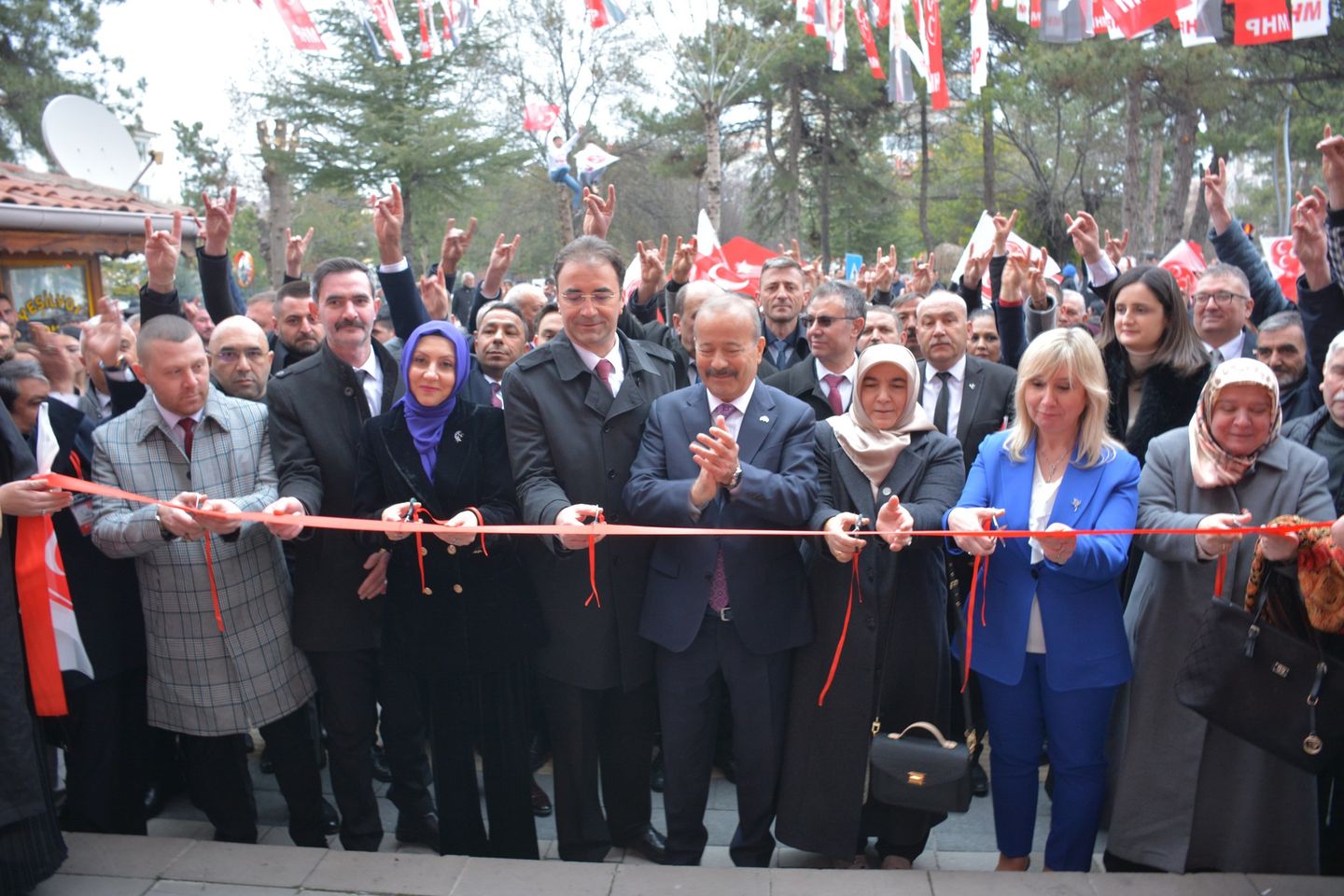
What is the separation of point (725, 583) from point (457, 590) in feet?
3.27

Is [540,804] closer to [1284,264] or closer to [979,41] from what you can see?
[1284,264]

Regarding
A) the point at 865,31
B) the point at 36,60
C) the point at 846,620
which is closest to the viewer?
the point at 846,620

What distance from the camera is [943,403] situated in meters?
5.06

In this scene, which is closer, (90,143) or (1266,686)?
(1266,686)

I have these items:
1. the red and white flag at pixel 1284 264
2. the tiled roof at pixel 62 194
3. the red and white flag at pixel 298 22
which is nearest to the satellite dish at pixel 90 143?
the tiled roof at pixel 62 194

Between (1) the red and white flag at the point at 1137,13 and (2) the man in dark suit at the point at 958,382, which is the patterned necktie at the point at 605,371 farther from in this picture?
(1) the red and white flag at the point at 1137,13

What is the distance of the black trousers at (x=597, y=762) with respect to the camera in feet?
12.7

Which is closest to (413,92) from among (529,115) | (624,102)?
(529,115)

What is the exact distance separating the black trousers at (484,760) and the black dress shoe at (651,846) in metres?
0.40

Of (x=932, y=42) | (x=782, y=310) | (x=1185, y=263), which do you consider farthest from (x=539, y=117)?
(x=782, y=310)

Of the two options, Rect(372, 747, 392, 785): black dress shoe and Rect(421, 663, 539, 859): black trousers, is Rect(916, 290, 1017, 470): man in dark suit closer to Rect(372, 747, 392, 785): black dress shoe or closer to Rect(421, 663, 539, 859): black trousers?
Rect(421, 663, 539, 859): black trousers

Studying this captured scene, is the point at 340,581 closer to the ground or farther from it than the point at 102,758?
farther from it

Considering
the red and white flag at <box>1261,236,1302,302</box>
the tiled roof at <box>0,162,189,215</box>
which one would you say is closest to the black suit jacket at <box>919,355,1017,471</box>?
the red and white flag at <box>1261,236,1302,302</box>

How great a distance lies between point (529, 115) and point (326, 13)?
8.15 meters
